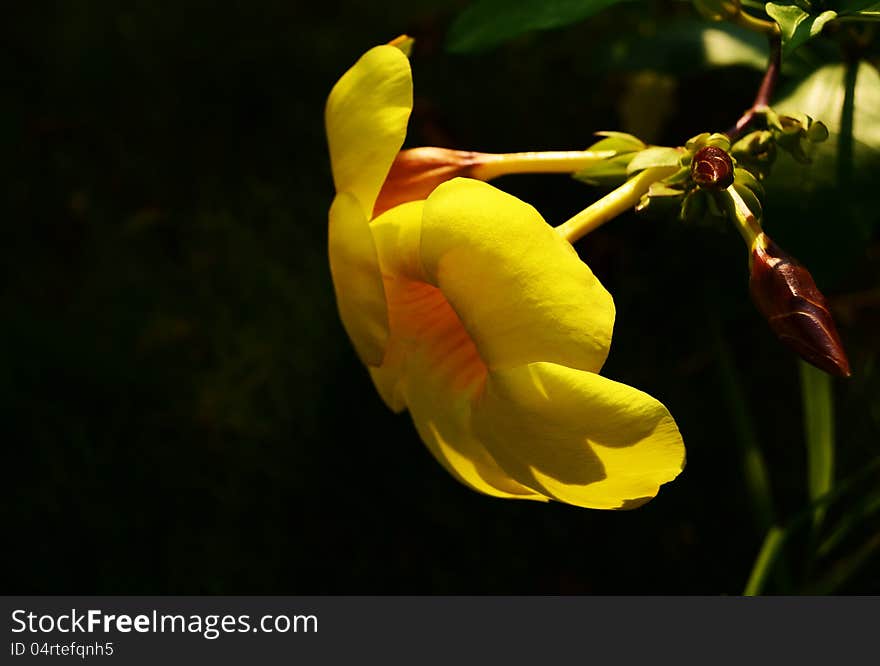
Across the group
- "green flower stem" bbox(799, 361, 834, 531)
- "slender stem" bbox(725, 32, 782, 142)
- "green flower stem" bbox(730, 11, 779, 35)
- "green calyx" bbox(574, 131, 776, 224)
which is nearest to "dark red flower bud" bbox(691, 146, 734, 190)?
"green calyx" bbox(574, 131, 776, 224)

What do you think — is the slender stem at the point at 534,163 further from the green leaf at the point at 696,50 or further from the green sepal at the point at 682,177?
the green leaf at the point at 696,50

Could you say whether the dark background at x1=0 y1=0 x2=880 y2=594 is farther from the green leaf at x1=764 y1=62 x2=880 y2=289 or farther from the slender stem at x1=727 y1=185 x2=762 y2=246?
the slender stem at x1=727 y1=185 x2=762 y2=246

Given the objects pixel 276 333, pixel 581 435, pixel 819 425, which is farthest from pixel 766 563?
pixel 276 333

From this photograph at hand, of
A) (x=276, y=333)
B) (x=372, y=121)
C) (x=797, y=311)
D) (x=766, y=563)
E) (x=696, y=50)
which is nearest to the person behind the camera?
(x=797, y=311)

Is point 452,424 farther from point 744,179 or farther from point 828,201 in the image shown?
point 828,201

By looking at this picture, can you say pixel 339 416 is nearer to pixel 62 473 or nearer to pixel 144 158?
pixel 62 473

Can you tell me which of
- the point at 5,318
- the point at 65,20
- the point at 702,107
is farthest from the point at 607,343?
the point at 65,20
